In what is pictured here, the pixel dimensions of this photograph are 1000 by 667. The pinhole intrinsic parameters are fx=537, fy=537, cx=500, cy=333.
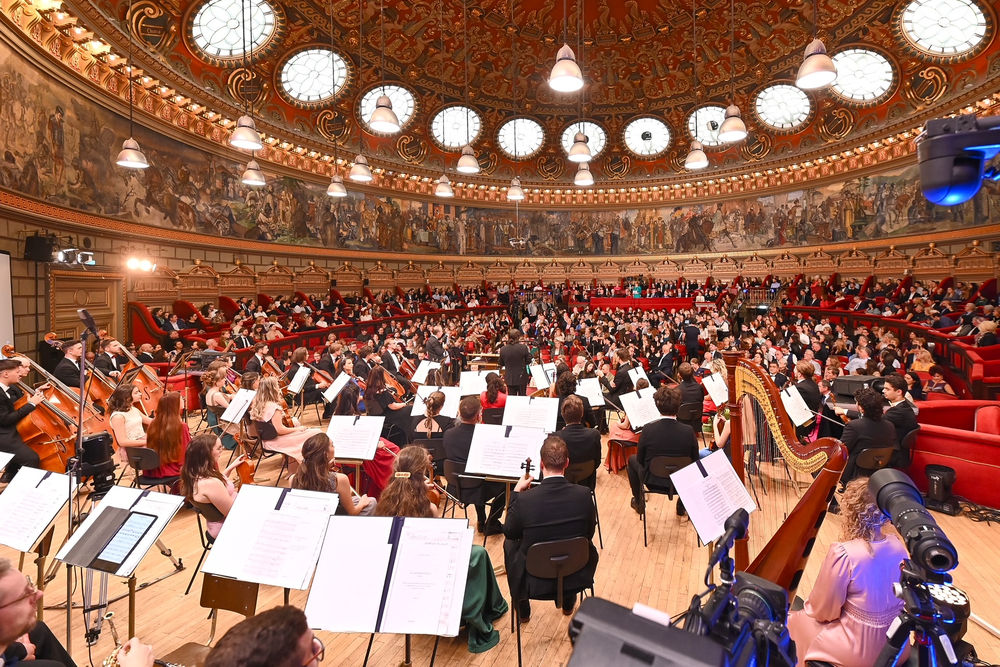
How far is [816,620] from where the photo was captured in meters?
2.91

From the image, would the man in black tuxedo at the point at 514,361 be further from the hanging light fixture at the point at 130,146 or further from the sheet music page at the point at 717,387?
the hanging light fixture at the point at 130,146

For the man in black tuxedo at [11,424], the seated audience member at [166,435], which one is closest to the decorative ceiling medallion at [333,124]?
the man in black tuxedo at [11,424]

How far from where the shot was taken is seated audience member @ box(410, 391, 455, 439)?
20.4 feet

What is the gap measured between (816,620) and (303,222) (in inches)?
910

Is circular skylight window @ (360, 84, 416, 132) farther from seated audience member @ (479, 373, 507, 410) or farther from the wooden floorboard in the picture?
the wooden floorboard

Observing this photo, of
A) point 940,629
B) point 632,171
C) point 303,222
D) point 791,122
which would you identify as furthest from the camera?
point 632,171

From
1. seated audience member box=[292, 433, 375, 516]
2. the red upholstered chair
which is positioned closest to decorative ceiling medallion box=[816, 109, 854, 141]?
the red upholstered chair

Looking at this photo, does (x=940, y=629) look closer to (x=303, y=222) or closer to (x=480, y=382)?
(x=480, y=382)

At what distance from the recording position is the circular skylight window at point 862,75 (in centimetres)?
2238

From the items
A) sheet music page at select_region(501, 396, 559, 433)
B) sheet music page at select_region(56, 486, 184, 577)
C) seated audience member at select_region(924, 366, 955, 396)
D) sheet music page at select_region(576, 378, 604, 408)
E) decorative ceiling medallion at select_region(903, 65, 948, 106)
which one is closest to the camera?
sheet music page at select_region(56, 486, 184, 577)

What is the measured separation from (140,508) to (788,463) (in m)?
5.01

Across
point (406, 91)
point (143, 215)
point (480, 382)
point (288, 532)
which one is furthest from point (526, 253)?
point (288, 532)

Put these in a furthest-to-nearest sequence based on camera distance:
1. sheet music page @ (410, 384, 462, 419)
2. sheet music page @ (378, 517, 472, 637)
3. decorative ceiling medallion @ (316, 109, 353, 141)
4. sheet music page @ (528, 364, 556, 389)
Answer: decorative ceiling medallion @ (316, 109, 353, 141), sheet music page @ (528, 364, 556, 389), sheet music page @ (410, 384, 462, 419), sheet music page @ (378, 517, 472, 637)

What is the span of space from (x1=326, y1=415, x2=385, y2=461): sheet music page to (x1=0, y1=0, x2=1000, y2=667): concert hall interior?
35 mm
